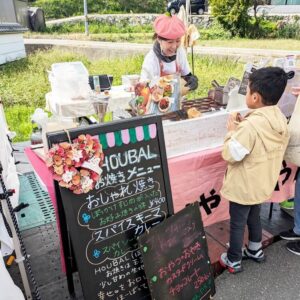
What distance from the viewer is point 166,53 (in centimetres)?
319

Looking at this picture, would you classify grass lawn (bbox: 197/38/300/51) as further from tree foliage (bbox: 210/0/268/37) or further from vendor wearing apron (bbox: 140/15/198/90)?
vendor wearing apron (bbox: 140/15/198/90)

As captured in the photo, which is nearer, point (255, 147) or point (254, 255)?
point (255, 147)

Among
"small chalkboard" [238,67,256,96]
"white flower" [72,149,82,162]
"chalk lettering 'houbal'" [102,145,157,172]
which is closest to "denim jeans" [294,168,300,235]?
"small chalkboard" [238,67,256,96]

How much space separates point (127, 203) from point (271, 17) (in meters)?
22.1

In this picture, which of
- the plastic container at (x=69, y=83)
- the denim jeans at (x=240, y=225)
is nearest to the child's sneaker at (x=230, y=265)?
the denim jeans at (x=240, y=225)

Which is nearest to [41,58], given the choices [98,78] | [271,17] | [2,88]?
[2,88]

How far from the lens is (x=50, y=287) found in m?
2.45

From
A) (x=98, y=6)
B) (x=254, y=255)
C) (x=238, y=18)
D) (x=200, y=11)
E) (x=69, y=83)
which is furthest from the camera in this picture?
(x=98, y=6)

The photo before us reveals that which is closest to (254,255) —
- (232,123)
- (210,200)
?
(210,200)

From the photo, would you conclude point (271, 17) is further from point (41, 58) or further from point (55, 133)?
point (55, 133)

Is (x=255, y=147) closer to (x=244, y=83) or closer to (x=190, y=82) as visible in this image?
(x=244, y=83)

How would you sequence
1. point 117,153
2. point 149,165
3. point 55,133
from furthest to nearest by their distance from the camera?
point 149,165, point 117,153, point 55,133

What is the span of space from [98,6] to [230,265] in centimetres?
3381

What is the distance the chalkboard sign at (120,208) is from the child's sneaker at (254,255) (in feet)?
3.41
